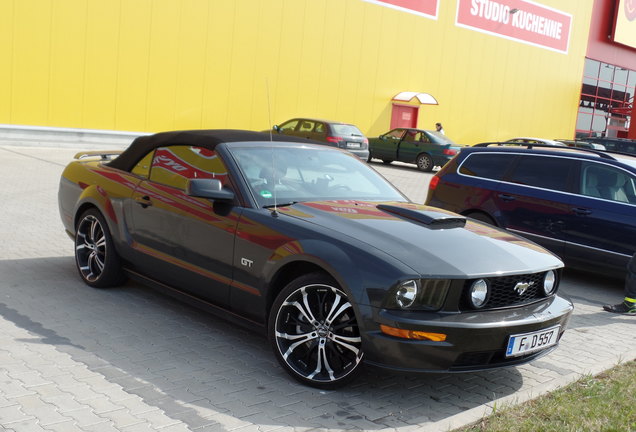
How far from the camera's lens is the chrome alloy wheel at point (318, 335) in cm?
416

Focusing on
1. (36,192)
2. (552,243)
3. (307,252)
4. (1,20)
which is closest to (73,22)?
(1,20)

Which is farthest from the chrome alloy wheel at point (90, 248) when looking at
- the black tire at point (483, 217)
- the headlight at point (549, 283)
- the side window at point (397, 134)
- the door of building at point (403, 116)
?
the door of building at point (403, 116)

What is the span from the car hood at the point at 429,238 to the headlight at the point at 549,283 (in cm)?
6

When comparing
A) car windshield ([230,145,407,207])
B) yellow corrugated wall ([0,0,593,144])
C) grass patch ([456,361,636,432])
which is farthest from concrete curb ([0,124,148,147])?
grass patch ([456,361,636,432])

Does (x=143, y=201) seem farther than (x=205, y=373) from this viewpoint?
Yes

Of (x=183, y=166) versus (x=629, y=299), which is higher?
(x=183, y=166)

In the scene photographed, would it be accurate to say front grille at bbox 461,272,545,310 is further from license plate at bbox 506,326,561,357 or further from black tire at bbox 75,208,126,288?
black tire at bbox 75,208,126,288

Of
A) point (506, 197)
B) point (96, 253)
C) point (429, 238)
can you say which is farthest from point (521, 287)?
point (506, 197)

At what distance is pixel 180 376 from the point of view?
14.2ft

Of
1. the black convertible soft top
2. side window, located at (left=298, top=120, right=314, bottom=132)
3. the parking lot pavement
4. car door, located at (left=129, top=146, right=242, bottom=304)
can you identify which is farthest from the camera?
side window, located at (left=298, top=120, right=314, bottom=132)

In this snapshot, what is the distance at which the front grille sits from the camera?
4.15m

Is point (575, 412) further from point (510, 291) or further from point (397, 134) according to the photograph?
point (397, 134)

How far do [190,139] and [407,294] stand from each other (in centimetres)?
246

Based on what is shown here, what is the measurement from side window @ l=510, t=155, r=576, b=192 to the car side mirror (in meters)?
4.77
